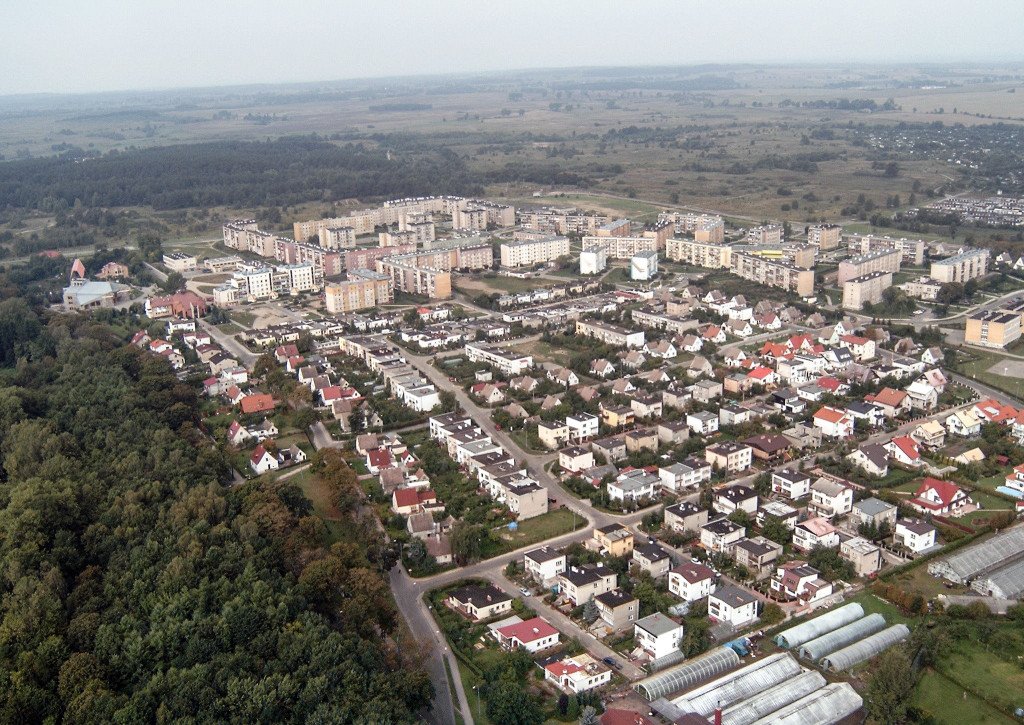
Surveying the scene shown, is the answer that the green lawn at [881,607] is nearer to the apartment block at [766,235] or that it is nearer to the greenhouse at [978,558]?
the greenhouse at [978,558]

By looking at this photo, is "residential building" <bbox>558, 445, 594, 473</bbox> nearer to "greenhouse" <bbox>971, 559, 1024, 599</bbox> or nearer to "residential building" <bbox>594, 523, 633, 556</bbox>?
"residential building" <bbox>594, 523, 633, 556</bbox>

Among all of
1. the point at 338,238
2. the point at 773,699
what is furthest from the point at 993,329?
the point at 338,238

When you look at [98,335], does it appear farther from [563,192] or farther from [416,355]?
[563,192]

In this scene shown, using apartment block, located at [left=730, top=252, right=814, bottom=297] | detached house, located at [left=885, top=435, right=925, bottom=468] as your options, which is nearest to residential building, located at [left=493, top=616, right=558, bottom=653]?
detached house, located at [left=885, top=435, right=925, bottom=468]

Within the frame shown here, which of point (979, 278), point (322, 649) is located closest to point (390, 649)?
A: point (322, 649)

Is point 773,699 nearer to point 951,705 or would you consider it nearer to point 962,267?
point 951,705
